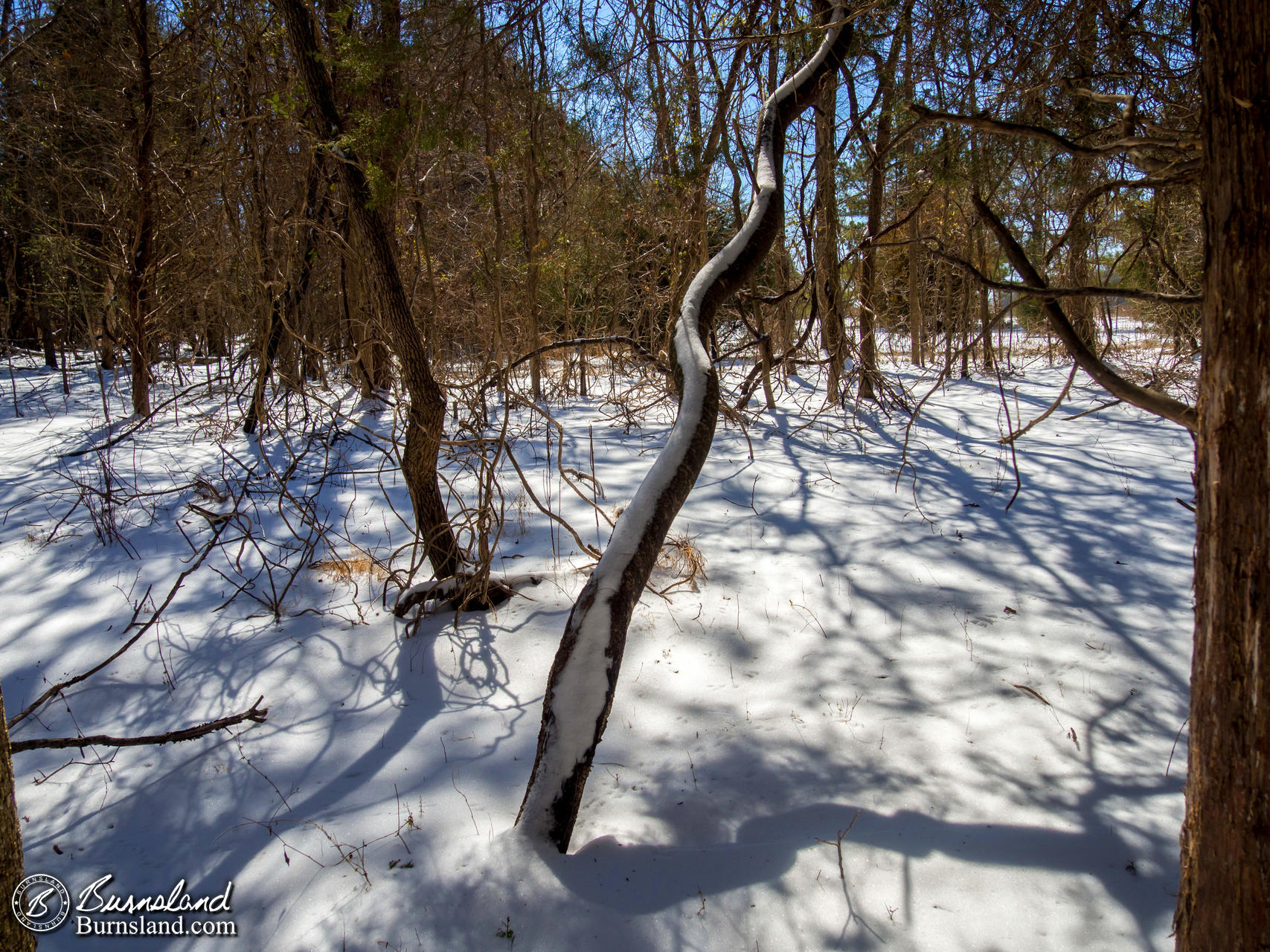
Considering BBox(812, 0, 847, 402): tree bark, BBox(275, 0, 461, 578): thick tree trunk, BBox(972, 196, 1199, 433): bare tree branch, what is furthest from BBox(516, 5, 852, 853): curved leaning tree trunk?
→ BBox(275, 0, 461, 578): thick tree trunk

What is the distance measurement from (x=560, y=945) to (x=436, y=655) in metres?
2.02

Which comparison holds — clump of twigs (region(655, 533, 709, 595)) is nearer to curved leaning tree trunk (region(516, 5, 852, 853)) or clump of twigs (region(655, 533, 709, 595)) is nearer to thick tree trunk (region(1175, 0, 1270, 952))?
curved leaning tree trunk (region(516, 5, 852, 853))

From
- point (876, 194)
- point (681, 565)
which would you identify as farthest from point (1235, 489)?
point (876, 194)

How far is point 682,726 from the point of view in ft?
9.39

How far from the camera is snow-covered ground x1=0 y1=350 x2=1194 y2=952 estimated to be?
191 cm

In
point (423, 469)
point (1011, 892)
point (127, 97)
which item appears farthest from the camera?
point (127, 97)

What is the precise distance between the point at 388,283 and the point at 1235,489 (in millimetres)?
3402

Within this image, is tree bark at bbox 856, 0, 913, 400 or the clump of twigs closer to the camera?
tree bark at bbox 856, 0, 913, 400

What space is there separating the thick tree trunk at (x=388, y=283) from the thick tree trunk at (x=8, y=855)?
2.36 m

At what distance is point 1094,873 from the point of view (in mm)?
1944

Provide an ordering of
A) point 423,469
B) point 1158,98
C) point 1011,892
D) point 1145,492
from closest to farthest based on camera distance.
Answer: point 1011,892, point 1158,98, point 423,469, point 1145,492

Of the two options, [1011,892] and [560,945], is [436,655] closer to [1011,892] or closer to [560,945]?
[560,945]

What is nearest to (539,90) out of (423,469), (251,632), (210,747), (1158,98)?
(423,469)

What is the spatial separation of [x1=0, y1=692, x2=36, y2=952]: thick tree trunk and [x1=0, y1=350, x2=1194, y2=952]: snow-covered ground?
0.75 m
